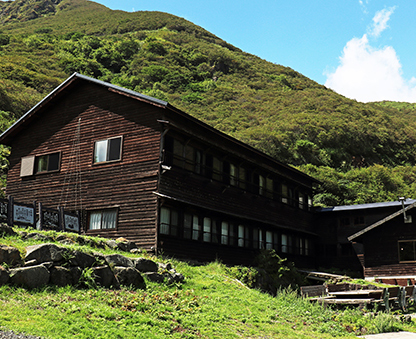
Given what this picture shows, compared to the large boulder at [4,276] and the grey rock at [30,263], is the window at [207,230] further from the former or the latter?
the large boulder at [4,276]

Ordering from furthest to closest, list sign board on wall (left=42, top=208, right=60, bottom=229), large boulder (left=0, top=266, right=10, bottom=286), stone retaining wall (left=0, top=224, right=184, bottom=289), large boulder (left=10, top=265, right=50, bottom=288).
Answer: sign board on wall (left=42, top=208, right=60, bottom=229) < stone retaining wall (left=0, top=224, right=184, bottom=289) < large boulder (left=10, top=265, right=50, bottom=288) < large boulder (left=0, top=266, right=10, bottom=286)

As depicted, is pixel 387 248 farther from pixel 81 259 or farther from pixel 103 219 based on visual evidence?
pixel 81 259

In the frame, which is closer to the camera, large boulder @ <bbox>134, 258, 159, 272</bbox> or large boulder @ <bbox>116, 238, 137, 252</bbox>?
large boulder @ <bbox>134, 258, 159, 272</bbox>

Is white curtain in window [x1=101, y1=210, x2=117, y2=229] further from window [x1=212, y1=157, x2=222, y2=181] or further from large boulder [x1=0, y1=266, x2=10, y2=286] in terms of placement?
large boulder [x1=0, y1=266, x2=10, y2=286]

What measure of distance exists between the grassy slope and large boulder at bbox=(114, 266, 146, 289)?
0.44m

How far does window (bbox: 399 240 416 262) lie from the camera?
3225 centimetres

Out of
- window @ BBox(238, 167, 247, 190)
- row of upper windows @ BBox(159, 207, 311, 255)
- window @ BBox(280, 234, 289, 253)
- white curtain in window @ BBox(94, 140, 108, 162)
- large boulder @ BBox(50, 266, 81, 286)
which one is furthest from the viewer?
window @ BBox(280, 234, 289, 253)

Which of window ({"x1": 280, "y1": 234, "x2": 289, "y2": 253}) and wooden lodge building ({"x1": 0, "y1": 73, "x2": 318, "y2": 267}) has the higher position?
wooden lodge building ({"x1": 0, "y1": 73, "x2": 318, "y2": 267})

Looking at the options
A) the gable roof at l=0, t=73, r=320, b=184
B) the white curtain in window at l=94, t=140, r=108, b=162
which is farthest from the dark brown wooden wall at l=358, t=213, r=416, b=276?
the white curtain in window at l=94, t=140, r=108, b=162

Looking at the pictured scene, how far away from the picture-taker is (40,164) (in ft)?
97.4

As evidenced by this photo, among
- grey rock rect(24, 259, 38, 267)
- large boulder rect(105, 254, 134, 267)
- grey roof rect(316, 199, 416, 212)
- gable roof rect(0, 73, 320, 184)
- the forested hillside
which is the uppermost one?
the forested hillside

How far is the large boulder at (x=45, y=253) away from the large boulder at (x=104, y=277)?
1145 millimetres

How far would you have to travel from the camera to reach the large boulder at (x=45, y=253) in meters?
14.5

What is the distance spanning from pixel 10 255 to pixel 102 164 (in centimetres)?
1337
